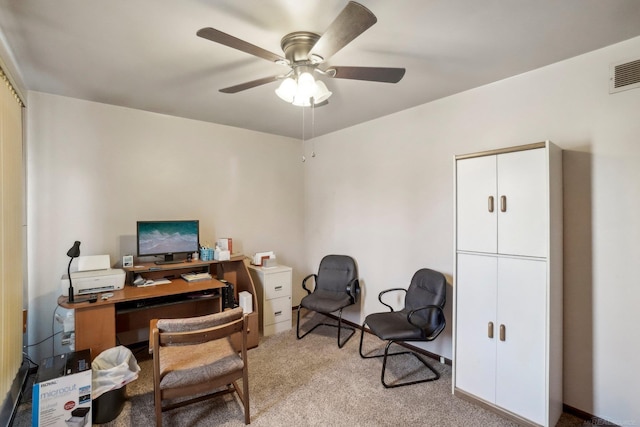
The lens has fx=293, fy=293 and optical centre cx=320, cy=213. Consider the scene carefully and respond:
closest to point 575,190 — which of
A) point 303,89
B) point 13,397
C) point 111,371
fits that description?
point 303,89

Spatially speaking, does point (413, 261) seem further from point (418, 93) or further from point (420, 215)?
point (418, 93)

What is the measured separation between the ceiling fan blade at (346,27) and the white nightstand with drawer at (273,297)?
105 inches

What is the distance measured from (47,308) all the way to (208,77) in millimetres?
2625

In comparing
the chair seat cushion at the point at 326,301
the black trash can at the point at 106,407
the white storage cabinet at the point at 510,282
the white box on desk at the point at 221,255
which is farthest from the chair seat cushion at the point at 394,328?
the black trash can at the point at 106,407

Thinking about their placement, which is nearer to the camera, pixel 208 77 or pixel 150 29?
pixel 150 29

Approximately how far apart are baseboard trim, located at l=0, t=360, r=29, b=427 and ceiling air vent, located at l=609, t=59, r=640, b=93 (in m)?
4.55

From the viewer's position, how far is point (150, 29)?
1.81 m

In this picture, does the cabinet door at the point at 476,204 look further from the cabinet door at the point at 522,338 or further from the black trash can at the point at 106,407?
the black trash can at the point at 106,407

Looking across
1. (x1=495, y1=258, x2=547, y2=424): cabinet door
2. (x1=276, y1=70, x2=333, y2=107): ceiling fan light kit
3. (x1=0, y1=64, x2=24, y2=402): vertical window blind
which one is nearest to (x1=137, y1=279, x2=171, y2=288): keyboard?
(x1=0, y1=64, x2=24, y2=402): vertical window blind

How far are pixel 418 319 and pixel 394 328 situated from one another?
15.2 inches

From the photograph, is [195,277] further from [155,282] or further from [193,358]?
[193,358]

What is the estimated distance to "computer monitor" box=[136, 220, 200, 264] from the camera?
3.02m

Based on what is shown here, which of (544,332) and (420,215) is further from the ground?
(420,215)

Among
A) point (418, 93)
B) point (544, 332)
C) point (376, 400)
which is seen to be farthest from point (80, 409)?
point (418, 93)
